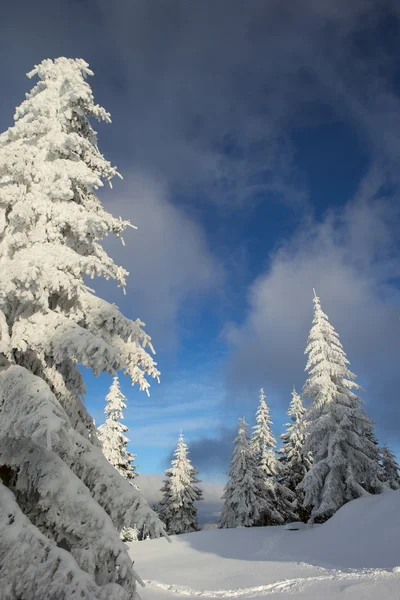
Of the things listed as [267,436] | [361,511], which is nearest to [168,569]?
[361,511]

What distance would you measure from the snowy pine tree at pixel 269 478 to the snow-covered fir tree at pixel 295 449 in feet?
3.38

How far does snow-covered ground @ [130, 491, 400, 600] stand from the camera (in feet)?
36.8

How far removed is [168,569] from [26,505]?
18.0 m

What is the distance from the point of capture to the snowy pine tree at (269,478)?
3744 cm

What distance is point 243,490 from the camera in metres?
36.2

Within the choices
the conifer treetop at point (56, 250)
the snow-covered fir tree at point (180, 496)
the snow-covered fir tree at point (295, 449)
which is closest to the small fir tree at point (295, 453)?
the snow-covered fir tree at point (295, 449)

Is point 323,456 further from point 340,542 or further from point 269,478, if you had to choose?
point 269,478

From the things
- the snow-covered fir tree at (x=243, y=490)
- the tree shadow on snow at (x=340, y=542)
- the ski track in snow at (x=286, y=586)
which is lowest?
the ski track in snow at (x=286, y=586)

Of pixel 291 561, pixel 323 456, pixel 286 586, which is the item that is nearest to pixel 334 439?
pixel 323 456

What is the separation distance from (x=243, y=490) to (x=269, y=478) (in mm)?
4283

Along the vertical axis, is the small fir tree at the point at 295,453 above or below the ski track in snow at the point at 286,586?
above

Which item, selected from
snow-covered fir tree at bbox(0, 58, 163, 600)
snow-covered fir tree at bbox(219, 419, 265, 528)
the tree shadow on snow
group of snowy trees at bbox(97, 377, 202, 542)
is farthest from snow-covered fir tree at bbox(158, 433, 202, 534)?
snow-covered fir tree at bbox(0, 58, 163, 600)

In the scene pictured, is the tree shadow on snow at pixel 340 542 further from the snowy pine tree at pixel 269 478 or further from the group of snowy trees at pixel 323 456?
the snowy pine tree at pixel 269 478

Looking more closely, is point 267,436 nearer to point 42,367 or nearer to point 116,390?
point 116,390
